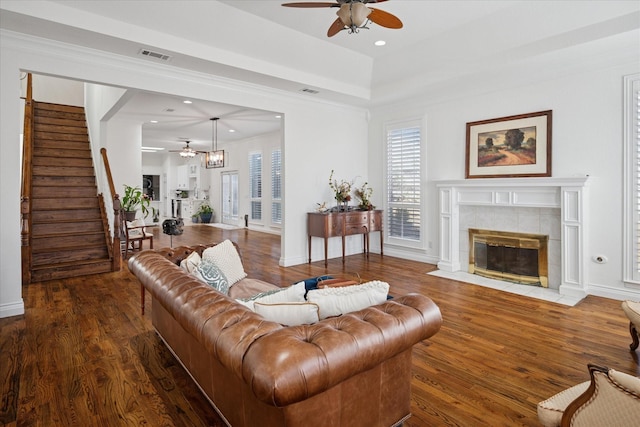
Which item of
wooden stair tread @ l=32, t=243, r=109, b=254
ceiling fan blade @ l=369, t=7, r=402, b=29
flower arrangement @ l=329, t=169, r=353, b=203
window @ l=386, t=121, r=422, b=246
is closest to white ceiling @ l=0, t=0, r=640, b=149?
window @ l=386, t=121, r=422, b=246

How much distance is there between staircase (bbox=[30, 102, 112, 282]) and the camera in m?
5.44

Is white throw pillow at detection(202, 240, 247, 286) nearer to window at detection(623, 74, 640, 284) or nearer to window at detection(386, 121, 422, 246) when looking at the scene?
window at detection(386, 121, 422, 246)

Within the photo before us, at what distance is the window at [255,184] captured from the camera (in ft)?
38.0

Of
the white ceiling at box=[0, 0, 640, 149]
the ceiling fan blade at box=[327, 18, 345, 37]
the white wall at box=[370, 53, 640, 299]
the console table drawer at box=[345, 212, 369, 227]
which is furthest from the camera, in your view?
the console table drawer at box=[345, 212, 369, 227]

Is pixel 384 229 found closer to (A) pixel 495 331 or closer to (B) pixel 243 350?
(A) pixel 495 331

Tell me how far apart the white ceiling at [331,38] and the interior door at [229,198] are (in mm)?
7791

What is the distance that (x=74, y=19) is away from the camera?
11.4 feet

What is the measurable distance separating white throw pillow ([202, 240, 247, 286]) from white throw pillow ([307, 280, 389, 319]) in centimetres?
163

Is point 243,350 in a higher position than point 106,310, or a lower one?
higher

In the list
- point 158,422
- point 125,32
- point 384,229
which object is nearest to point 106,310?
point 158,422

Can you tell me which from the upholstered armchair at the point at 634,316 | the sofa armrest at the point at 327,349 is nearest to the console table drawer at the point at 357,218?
the upholstered armchair at the point at 634,316

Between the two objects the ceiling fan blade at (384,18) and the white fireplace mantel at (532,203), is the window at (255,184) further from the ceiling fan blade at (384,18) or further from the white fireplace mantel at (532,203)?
the ceiling fan blade at (384,18)

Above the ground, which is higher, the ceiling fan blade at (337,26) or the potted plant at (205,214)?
the ceiling fan blade at (337,26)

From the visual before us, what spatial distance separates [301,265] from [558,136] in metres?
4.26
